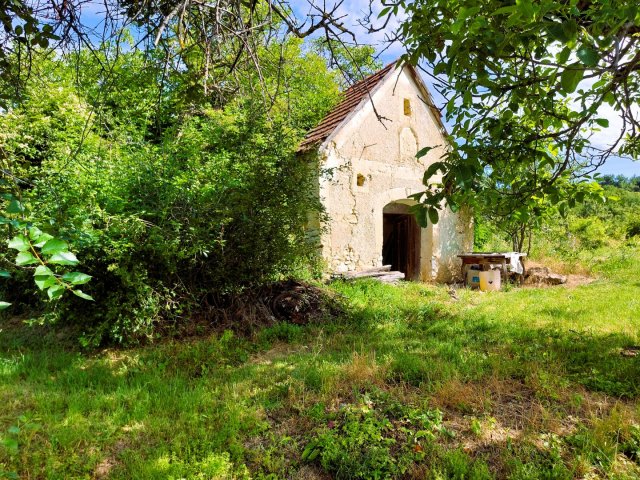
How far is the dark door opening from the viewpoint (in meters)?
10.2

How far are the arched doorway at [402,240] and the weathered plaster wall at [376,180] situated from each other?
15.8 inches

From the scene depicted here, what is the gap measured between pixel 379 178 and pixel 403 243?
2.77 metres

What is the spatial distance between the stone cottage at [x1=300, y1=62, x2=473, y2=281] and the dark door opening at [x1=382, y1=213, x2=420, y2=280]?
0.09 feet

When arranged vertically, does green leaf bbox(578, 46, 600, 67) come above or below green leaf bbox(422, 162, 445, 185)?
above

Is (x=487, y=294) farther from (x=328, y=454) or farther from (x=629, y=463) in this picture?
(x=328, y=454)

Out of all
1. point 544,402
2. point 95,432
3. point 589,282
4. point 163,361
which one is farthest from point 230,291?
point 589,282

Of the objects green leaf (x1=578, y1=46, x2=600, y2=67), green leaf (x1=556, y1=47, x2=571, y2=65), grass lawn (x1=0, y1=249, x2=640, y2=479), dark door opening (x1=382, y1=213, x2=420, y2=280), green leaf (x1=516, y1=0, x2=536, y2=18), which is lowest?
grass lawn (x1=0, y1=249, x2=640, y2=479)

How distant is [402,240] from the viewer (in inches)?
428

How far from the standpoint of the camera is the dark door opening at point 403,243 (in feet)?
33.4

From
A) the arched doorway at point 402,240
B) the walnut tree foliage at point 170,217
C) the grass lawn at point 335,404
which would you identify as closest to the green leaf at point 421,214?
the grass lawn at point 335,404

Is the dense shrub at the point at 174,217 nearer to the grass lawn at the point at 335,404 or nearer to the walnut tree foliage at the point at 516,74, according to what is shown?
the grass lawn at the point at 335,404

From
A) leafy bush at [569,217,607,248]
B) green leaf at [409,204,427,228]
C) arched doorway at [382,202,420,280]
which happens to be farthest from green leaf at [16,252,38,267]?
leafy bush at [569,217,607,248]

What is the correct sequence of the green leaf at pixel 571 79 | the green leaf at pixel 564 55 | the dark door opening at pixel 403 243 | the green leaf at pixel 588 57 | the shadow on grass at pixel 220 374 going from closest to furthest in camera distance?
the green leaf at pixel 588 57 → the green leaf at pixel 571 79 → the green leaf at pixel 564 55 → the shadow on grass at pixel 220 374 → the dark door opening at pixel 403 243

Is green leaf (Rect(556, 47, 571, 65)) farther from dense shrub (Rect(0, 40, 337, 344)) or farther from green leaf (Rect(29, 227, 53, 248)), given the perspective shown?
dense shrub (Rect(0, 40, 337, 344))
